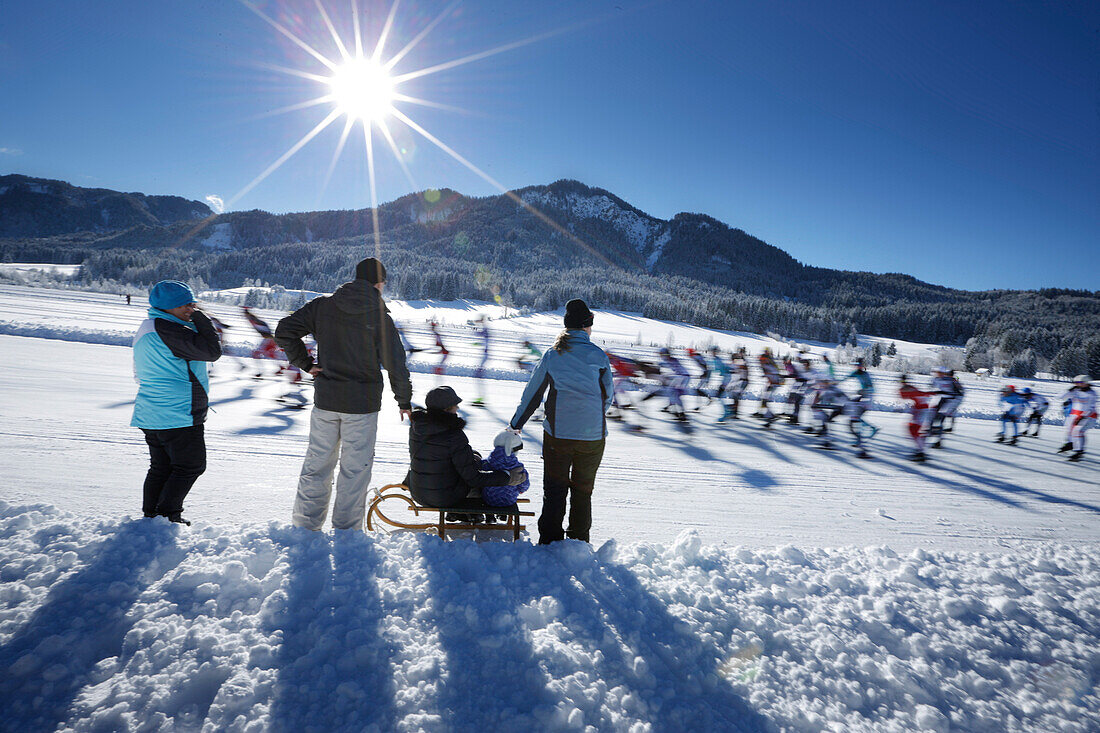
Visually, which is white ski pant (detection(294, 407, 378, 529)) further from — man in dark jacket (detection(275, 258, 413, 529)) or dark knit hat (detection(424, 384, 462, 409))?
dark knit hat (detection(424, 384, 462, 409))

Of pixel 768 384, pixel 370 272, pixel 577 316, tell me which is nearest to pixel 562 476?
pixel 577 316

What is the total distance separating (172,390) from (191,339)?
360 millimetres

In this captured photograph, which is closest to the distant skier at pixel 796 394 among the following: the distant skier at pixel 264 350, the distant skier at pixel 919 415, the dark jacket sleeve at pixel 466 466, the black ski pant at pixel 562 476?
the distant skier at pixel 919 415

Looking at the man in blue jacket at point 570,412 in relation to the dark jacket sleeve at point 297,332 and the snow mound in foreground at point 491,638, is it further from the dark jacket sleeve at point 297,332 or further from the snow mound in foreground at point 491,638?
the dark jacket sleeve at point 297,332

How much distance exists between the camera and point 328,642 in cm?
243

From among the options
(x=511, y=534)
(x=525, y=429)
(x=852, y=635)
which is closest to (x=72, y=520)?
(x=511, y=534)

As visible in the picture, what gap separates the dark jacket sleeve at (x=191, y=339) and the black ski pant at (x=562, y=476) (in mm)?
2380

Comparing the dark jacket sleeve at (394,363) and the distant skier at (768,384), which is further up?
the dark jacket sleeve at (394,363)

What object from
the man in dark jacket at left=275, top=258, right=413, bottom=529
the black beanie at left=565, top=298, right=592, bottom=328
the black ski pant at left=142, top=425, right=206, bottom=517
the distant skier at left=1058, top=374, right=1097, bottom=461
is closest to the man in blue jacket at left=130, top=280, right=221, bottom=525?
the black ski pant at left=142, top=425, right=206, bottom=517

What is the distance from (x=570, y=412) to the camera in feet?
11.9

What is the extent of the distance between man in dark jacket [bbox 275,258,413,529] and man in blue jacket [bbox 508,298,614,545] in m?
1.05

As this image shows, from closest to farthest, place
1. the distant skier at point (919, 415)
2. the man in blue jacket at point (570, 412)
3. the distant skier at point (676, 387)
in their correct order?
the man in blue jacket at point (570, 412)
the distant skier at point (919, 415)
the distant skier at point (676, 387)

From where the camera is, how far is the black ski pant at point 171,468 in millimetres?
3227

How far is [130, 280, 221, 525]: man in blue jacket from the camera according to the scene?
314cm
